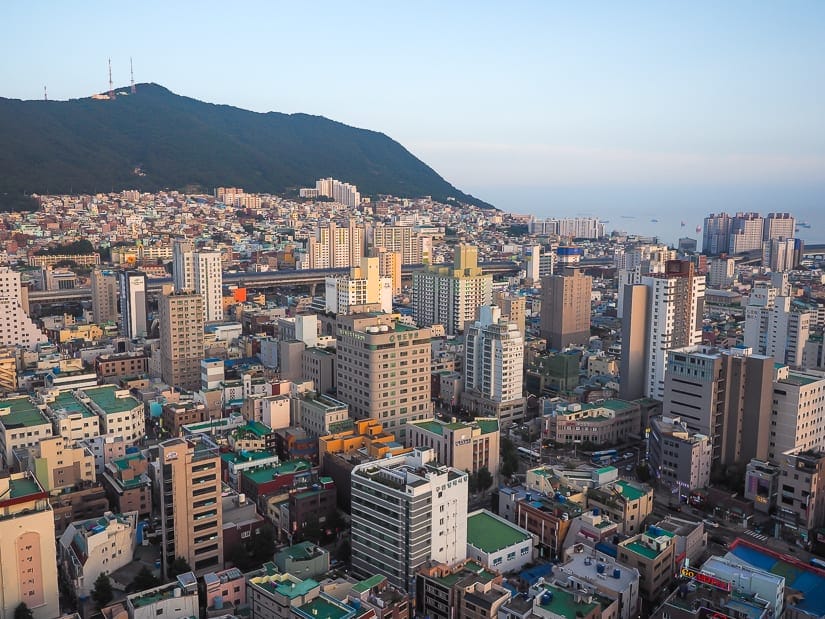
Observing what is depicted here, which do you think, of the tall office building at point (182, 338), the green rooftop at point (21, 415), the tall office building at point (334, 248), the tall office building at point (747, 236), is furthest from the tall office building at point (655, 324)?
the tall office building at point (747, 236)

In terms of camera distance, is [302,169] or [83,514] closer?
[83,514]

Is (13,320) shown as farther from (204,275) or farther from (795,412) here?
(795,412)

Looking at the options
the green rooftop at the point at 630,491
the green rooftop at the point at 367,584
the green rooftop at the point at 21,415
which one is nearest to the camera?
the green rooftop at the point at 367,584

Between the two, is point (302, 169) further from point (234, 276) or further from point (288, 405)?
point (288, 405)

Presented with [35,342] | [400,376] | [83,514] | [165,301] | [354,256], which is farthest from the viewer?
[354,256]

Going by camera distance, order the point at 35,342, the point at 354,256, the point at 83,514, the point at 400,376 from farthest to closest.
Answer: the point at 354,256
the point at 35,342
the point at 400,376
the point at 83,514

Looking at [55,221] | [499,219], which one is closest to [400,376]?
[55,221]

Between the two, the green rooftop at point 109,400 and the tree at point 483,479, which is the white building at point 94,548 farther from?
the tree at point 483,479
